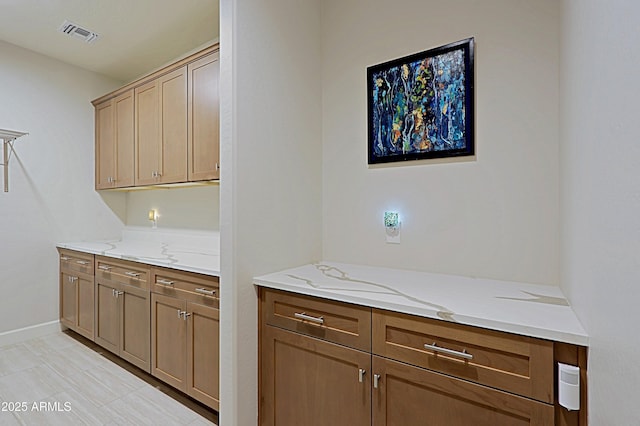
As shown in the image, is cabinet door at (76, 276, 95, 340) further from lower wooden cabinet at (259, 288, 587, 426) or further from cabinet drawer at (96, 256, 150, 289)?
lower wooden cabinet at (259, 288, 587, 426)

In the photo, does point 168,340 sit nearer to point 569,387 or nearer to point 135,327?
point 135,327

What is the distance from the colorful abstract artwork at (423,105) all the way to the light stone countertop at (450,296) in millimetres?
653

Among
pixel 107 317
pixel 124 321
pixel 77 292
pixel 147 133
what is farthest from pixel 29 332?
pixel 147 133

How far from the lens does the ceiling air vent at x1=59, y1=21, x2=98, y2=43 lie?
8.40ft

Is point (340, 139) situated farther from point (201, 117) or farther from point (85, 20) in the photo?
point (85, 20)

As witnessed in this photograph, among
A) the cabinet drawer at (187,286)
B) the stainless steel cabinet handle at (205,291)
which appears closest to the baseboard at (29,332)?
the cabinet drawer at (187,286)

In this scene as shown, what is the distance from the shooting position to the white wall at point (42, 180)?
9.60ft

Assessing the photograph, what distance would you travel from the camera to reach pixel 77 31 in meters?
2.64

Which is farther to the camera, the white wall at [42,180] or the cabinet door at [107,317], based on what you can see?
the white wall at [42,180]

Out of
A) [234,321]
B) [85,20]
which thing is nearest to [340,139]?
[234,321]

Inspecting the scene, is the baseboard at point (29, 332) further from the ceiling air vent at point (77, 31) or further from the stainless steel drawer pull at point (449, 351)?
the stainless steel drawer pull at point (449, 351)

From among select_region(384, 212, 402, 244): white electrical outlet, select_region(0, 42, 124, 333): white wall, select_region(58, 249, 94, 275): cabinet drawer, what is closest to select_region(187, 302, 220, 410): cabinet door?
select_region(384, 212, 402, 244): white electrical outlet

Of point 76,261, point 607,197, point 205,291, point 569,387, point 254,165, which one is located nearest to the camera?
point 607,197

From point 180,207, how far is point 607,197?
9.82 feet
